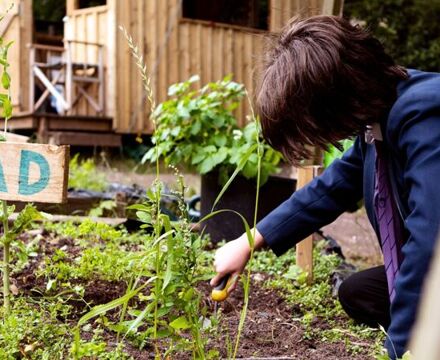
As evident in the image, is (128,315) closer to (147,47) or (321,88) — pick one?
(321,88)

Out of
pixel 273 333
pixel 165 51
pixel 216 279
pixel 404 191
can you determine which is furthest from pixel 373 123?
pixel 165 51

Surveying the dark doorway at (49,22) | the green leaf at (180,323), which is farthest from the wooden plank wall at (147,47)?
the green leaf at (180,323)

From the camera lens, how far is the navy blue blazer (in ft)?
5.07

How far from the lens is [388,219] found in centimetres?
193

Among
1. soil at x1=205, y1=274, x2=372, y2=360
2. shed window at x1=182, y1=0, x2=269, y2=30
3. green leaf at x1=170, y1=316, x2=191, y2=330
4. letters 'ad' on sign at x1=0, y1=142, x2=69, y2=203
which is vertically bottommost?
soil at x1=205, y1=274, x2=372, y2=360

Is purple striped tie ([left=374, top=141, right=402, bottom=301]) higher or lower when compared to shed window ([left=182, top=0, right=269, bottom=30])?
lower

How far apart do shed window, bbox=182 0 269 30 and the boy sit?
1111cm

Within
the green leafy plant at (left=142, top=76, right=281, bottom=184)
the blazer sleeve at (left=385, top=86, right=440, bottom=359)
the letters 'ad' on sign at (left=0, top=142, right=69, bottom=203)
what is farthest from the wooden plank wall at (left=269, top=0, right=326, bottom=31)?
the letters 'ad' on sign at (left=0, top=142, right=69, bottom=203)

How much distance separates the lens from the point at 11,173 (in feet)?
6.38

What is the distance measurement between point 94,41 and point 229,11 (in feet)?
13.1

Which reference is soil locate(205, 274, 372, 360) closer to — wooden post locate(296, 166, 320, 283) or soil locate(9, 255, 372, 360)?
soil locate(9, 255, 372, 360)

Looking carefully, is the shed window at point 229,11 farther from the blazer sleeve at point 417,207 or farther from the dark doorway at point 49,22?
the blazer sleeve at point 417,207

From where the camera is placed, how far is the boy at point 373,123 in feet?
5.13

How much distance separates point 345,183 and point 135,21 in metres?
8.51
